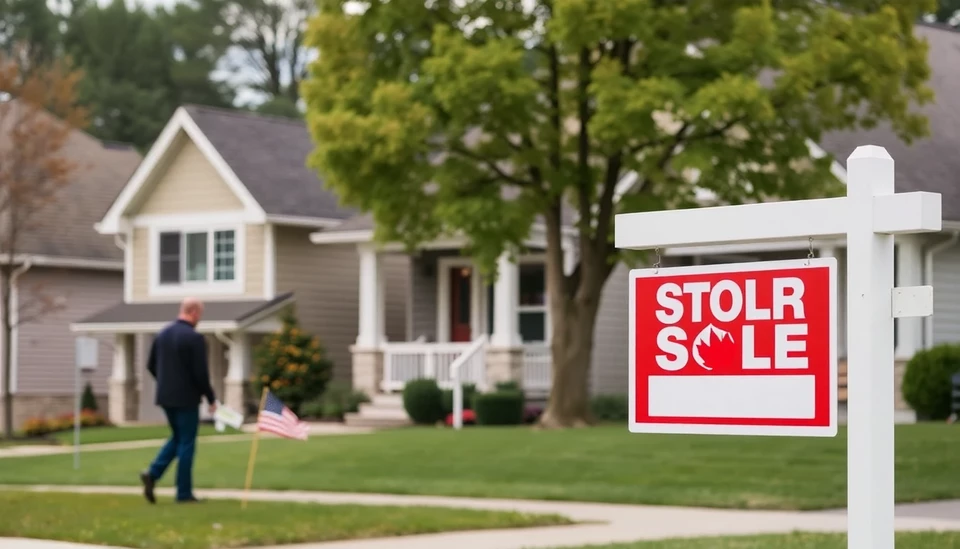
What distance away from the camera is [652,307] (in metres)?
7.21

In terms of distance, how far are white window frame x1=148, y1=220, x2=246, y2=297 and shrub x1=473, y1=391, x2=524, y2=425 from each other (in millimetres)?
8145

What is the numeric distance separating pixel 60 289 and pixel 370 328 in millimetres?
9969

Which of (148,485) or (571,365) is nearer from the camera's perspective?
(148,485)

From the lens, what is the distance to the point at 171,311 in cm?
3534

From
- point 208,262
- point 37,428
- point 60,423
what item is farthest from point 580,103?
point 60,423

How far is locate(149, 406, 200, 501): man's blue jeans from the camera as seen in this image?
15.2 metres

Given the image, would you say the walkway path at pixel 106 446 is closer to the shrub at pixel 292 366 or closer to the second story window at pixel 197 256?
the shrub at pixel 292 366

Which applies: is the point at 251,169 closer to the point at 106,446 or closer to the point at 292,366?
the point at 292,366

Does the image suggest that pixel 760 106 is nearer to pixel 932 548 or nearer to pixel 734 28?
pixel 734 28

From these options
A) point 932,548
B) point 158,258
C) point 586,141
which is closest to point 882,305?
point 932,548

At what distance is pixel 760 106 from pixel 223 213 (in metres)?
15.9

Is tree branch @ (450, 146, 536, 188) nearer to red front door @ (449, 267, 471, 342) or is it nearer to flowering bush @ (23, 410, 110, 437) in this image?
red front door @ (449, 267, 471, 342)

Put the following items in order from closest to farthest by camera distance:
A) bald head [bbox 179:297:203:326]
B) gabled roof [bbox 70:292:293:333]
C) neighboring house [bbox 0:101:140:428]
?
bald head [bbox 179:297:203:326], gabled roof [bbox 70:292:293:333], neighboring house [bbox 0:101:140:428]

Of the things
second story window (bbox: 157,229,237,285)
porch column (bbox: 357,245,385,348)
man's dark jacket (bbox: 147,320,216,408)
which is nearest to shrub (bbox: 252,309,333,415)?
porch column (bbox: 357,245,385,348)
